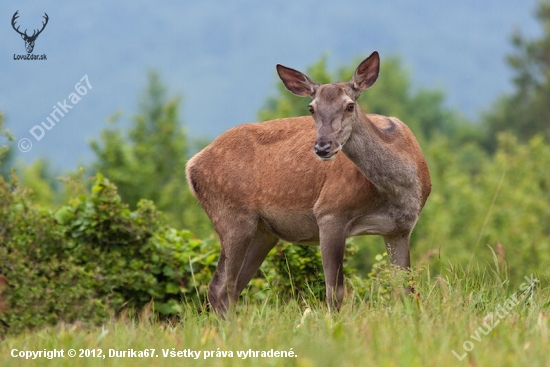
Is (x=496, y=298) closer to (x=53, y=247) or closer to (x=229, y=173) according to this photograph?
(x=229, y=173)

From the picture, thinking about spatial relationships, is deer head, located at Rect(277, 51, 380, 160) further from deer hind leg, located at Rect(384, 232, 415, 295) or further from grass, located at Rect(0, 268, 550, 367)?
grass, located at Rect(0, 268, 550, 367)

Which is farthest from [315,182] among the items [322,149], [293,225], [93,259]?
[93,259]

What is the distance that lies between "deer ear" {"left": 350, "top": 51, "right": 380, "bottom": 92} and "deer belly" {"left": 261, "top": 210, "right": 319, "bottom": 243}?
1266 millimetres

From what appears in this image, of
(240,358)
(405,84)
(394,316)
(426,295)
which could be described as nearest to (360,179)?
(426,295)

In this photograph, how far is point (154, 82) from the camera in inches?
3287

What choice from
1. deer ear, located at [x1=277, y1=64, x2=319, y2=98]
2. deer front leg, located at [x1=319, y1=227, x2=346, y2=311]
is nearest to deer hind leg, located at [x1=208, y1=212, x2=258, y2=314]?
deer front leg, located at [x1=319, y1=227, x2=346, y2=311]

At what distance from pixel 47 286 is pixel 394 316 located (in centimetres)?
546

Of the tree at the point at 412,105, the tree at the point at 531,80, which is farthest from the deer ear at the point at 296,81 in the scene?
the tree at the point at 412,105

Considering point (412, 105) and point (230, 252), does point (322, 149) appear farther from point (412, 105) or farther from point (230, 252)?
point (412, 105)

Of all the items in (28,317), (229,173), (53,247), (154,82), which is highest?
(154,82)

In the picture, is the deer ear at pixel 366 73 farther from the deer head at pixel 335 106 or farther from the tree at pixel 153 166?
the tree at pixel 153 166

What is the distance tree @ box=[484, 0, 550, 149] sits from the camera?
243 feet

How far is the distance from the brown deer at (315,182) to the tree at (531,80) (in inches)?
2638

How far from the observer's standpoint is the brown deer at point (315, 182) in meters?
7.46
